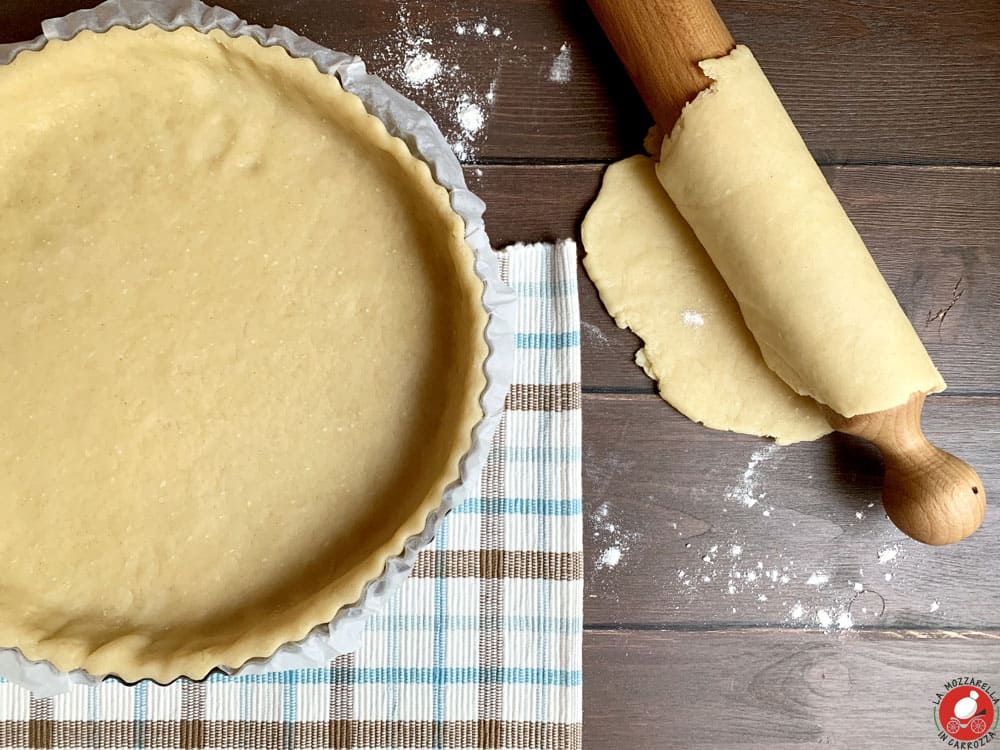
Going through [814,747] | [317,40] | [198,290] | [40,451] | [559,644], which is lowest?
[814,747]

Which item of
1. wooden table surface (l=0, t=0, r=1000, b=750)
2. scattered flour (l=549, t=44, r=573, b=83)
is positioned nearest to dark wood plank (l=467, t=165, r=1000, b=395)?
wooden table surface (l=0, t=0, r=1000, b=750)

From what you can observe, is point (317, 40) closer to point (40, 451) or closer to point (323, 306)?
point (323, 306)

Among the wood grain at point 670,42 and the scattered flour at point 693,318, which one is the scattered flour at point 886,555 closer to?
the scattered flour at point 693,318

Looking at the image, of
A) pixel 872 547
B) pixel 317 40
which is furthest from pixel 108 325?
pixel 872 547

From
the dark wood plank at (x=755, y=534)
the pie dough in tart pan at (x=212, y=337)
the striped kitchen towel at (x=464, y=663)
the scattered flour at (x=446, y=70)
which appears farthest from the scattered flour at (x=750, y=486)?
the scattered flour at (x=446, y=70)

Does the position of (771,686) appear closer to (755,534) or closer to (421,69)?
(755,534)

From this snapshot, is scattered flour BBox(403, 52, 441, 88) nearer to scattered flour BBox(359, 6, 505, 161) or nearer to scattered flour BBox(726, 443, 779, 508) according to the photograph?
scattered flour BBox(359, 6, 505, 161)

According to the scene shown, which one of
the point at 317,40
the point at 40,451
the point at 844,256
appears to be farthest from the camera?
the point at 317,40

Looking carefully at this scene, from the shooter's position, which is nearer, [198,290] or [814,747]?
[198,290]
